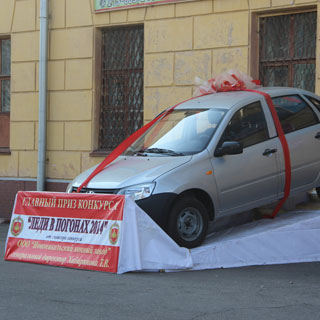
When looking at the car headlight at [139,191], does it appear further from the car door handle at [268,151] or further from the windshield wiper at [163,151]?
the car door handle at [268,151]

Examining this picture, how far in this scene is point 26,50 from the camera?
14680 millimetres

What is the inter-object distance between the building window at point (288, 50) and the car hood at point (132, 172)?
13.8ft

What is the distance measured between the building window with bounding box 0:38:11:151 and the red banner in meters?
6.46

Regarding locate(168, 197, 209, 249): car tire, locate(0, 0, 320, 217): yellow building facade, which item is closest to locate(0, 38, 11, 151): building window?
locate(0, 0, 320, 217): yellow building facade

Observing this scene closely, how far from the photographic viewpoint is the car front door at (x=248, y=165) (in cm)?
862

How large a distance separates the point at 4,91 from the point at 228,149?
815 cm

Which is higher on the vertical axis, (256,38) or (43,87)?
(256,38)

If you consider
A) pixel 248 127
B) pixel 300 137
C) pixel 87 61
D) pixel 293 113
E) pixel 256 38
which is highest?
pixel 256 38

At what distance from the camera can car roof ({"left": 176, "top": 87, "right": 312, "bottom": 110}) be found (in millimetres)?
9156

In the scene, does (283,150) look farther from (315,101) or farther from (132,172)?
(132,172)

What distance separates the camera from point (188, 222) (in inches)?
326

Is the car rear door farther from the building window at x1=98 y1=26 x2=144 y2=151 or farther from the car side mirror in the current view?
the building window at x1=98 y1=26 x2=144 y2=151

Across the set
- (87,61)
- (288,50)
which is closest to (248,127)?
(288,50)

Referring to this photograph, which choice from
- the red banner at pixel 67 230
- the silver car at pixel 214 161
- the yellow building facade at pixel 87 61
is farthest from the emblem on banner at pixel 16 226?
the yellow building facade at pixel 87 61
